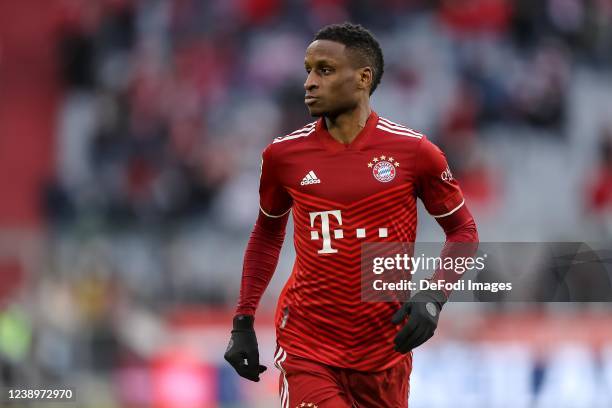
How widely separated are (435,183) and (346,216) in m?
0.40

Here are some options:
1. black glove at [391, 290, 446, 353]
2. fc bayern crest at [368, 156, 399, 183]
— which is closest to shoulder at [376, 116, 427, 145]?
fc bayern crest at [368, 156, 399, 183]

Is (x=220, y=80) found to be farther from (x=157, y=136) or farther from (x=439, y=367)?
(x=439, y=367)

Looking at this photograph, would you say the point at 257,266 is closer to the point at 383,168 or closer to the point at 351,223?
the point at 351,223

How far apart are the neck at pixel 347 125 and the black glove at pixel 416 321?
78 centimetres

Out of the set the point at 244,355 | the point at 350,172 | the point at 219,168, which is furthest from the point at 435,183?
the point at 219,168

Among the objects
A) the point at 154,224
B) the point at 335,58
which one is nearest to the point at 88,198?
the point at 154,224

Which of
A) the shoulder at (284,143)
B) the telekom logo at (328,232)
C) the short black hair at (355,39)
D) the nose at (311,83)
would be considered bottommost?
the telekom logo at (328,232)

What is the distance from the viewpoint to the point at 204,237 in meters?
13.2

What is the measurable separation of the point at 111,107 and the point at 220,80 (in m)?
1.36

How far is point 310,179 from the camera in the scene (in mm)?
5293

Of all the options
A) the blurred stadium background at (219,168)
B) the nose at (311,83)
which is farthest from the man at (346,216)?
the blurred stadium background at (219,168)

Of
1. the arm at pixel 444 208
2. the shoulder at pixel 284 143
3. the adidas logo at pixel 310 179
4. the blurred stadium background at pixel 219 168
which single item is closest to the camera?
the arm at pixel 444 208

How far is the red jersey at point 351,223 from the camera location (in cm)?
521

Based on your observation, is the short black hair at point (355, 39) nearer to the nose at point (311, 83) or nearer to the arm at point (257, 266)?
the nose at point (311, 83)
